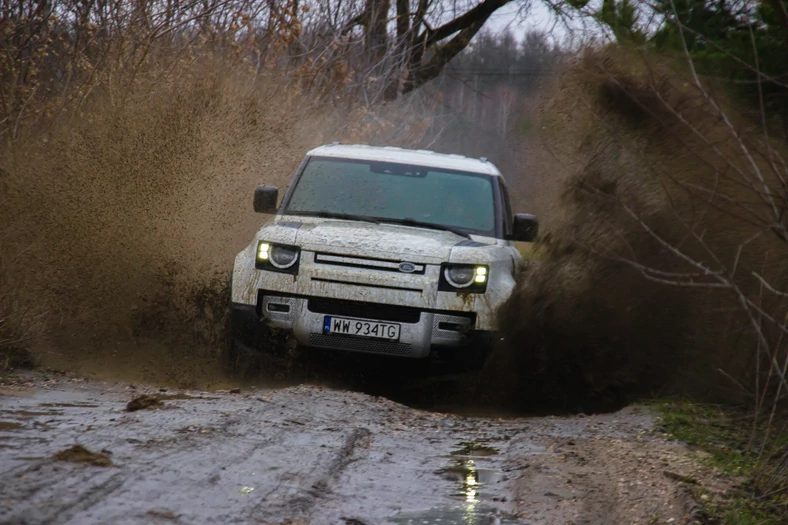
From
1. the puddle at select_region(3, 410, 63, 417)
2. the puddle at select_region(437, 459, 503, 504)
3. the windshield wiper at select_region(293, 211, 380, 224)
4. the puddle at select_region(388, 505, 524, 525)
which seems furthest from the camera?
the windshield wiper at select_region(293, 211, 380, 224)

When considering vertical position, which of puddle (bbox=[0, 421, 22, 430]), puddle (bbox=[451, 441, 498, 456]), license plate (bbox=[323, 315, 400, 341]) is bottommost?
puddle (bbox=[451, 441, 498, 456])

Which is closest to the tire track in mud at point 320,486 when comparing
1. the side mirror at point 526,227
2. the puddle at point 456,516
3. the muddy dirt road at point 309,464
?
the muddy dirt road at point 309,464

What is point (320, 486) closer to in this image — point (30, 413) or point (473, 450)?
point (473, 450)

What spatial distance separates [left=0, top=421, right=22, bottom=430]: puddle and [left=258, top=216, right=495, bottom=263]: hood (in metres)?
2.35

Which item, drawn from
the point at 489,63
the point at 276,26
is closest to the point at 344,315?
the point at 276,26

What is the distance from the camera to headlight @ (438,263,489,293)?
6484 mm

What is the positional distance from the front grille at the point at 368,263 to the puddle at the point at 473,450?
4.95 ft

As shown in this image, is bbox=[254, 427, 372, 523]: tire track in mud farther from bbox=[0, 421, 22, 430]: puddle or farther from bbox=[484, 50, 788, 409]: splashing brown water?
bbox=[484, 50, 788, 409]: splashing brown water

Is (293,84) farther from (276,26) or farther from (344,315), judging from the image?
(344,315)

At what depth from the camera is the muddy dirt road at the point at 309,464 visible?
355 cm

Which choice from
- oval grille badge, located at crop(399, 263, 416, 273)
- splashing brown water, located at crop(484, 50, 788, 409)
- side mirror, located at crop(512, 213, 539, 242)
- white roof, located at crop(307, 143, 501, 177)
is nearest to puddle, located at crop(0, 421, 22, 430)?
oval grille badge, located at crop(399, 263, 416, 273)

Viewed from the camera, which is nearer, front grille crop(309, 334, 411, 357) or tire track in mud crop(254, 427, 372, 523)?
tire track in mud crop(254, 427, 372, 523)

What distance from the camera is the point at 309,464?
170 inches

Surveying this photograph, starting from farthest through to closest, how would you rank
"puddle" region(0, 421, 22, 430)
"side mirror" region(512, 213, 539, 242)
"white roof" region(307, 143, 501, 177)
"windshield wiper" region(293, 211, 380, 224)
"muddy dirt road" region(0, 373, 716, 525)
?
1. "white roof" region(307, 143, 501, 177)
2. "side mirror" region(512, 213, 539, 242)
3. "windshield wiper" region(293, 211, 380, 224)
4. "puddle" region(0, 421, 22, 430)
5. "muddy dirt road" region(0, 373, 716, 525)
